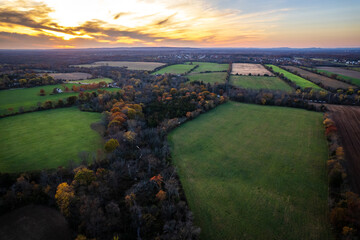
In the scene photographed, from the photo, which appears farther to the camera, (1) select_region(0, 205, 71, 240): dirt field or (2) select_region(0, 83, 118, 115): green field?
(2) select_region(0, 83, 118, 115): green field

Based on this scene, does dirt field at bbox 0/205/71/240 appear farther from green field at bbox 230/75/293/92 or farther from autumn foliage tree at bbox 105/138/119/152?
green field at bbox 230/75/293/92

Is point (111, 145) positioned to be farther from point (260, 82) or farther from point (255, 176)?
point (260, 82)

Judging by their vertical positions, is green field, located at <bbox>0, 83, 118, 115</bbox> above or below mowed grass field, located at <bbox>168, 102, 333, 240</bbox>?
above

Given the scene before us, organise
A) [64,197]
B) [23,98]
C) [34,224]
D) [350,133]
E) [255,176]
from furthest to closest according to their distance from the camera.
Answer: [23,98]
[350,133]
[255,176]
[64,197]
[34,224]

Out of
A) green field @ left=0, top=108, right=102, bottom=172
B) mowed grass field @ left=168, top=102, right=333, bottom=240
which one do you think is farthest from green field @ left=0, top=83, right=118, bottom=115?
mowed grass field @ left=168, top=102, right=333, bottom=240

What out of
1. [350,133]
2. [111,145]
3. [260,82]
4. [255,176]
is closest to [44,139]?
[111,145]

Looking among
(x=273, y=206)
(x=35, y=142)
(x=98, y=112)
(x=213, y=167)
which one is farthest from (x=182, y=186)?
(x=98, y=112)
